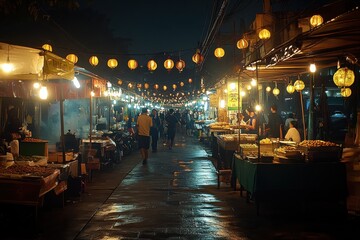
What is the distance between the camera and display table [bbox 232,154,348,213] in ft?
27.3

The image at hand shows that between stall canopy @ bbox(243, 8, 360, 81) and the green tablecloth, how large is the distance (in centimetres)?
251

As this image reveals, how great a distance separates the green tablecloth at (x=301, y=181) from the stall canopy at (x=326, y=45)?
2512 mm

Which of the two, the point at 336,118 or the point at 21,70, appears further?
the point at 336,118

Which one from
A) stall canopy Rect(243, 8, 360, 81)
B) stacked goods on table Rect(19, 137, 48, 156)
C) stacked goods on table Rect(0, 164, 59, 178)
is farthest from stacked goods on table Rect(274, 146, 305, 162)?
stacked goods on table Rect(19, 137, 48, 156)

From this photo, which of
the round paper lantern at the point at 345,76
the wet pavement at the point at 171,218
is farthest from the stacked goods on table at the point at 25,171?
the round paper lantern at the point at 345,76

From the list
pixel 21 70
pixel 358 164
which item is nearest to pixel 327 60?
pixel 358 164

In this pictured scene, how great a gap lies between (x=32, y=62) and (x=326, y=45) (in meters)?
6.99

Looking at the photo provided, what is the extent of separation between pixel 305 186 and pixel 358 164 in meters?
1.26

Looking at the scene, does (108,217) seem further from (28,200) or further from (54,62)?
(54,62)

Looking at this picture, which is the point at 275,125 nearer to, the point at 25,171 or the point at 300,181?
the point at 300,181

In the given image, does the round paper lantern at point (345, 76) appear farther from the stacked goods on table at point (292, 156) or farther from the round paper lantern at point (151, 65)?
the round paper lantern at point (151, 65)

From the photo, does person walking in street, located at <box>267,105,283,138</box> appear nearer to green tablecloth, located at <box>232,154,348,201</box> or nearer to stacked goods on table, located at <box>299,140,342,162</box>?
stacked goods on table, located at <box>299,140,342,162</box>

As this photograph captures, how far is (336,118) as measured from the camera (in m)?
26.1

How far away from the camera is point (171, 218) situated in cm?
820
